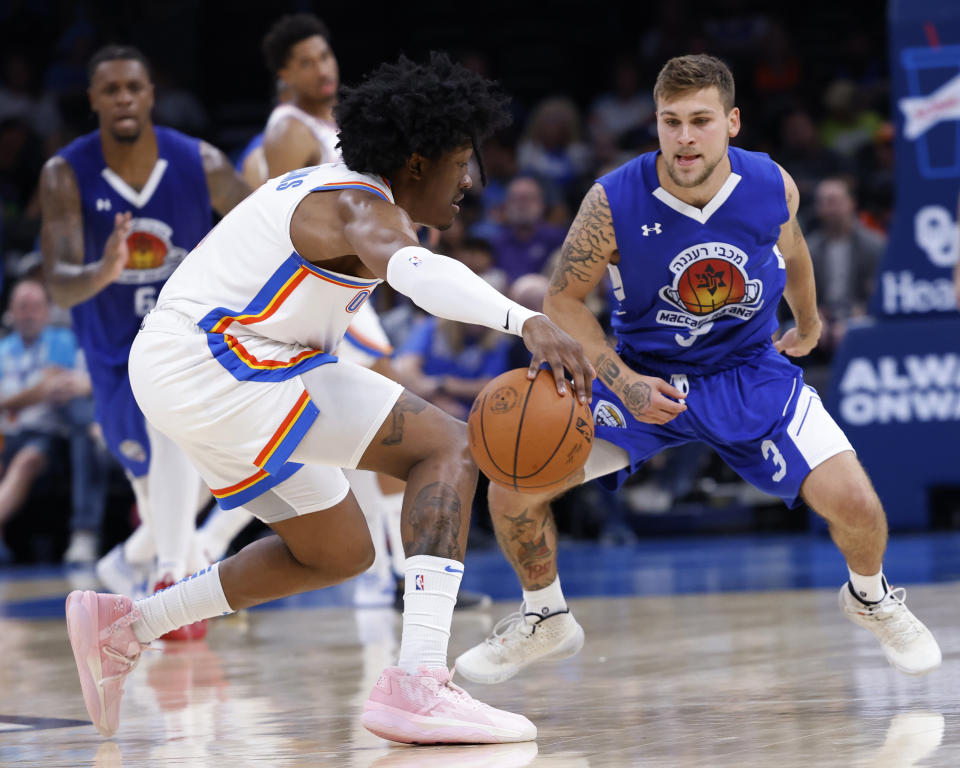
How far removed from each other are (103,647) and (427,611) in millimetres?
1006

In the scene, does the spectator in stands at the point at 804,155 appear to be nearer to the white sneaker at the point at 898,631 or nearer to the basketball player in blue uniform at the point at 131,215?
the basketball player in blue uniform at the point at 131,215

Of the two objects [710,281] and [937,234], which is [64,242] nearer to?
[710,281]

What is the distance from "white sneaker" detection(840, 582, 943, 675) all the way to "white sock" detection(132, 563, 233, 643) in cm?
184

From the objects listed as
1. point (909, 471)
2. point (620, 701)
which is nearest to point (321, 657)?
point (620, 701)

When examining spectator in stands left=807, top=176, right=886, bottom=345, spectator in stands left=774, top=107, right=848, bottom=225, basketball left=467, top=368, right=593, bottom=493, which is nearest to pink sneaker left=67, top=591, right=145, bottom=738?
basketball left=467, top=368, right=593, bottom=493

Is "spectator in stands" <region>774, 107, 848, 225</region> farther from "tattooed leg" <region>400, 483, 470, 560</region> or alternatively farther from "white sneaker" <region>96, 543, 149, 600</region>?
"tattooed leg" <region>400, 483, 470, 560</region>

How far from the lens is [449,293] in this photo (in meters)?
3.30

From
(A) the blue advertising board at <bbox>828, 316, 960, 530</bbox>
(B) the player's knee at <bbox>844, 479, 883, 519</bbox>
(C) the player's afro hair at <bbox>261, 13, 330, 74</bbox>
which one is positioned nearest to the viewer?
(B) the player's knee at <bbox>844, 479, 883, 519</bbox>

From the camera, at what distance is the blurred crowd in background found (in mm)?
9328

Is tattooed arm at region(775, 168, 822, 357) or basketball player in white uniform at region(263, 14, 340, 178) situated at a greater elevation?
basketball player in white uniform at region(263, 14, 340, 178)

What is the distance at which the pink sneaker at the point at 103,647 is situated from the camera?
3.77 meters

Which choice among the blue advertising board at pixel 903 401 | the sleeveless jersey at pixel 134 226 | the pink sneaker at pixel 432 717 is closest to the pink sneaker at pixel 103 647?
the pink sneaker at pixel 432 717

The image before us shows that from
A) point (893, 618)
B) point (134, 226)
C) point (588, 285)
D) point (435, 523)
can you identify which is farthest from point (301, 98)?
point (893, 618)

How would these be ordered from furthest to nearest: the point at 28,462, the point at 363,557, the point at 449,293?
the point at 28,462
the point at 363,557
the point at 449,293
